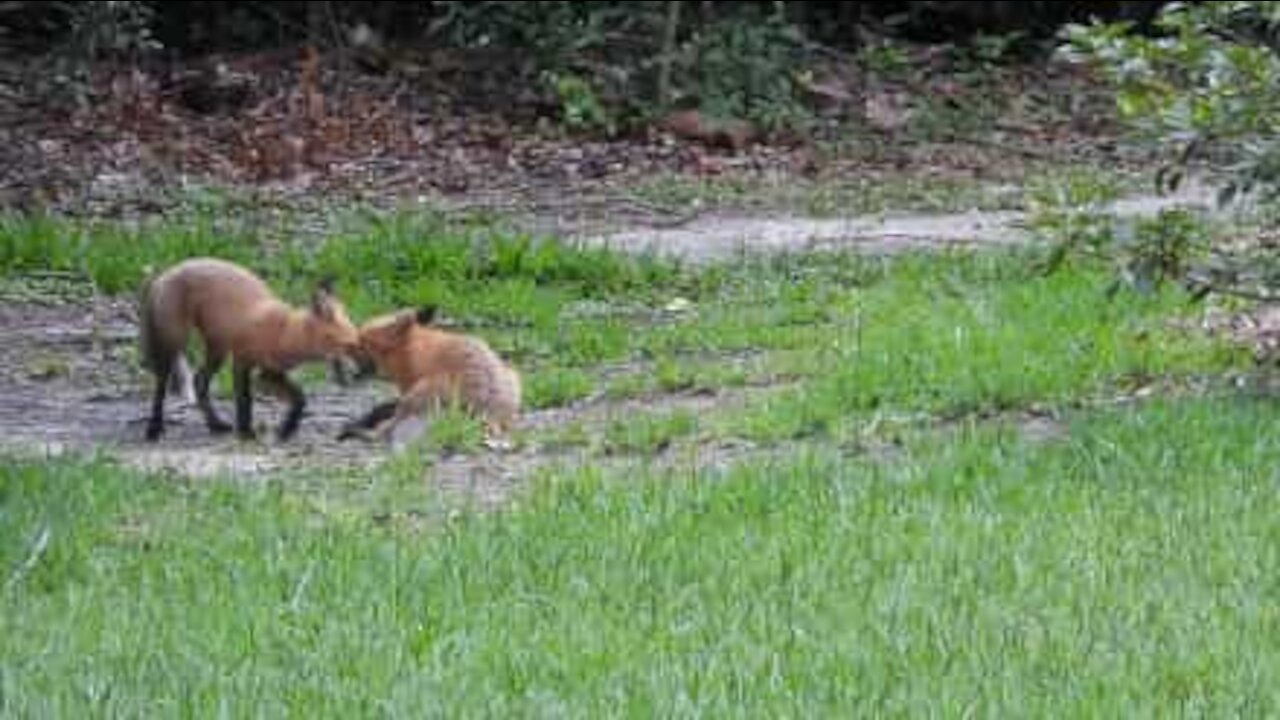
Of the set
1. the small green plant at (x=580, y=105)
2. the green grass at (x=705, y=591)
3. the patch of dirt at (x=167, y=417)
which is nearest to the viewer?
the green grass at (x=705, y=591)

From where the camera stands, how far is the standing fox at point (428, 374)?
34.8 feet

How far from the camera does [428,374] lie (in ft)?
35.5

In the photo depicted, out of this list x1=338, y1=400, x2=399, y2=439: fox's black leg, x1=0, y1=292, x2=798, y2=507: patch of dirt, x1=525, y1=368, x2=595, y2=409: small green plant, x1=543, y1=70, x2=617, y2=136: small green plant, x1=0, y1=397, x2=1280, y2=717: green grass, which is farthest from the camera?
x1=543, y1=70, x2=617, y2=136: small green plant

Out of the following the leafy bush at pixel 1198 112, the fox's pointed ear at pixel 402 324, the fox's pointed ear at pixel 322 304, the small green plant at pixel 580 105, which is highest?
the leafy bush at pixel 1198 112

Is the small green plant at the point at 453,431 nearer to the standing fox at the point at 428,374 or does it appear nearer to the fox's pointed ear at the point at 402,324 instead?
the standing fox at the point at 428,374

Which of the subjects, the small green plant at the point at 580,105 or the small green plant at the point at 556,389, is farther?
the small green plant at the point at 580,105

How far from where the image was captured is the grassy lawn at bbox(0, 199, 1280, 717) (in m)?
6.44

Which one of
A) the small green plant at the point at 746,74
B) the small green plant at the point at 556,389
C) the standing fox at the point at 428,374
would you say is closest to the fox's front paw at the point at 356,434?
the standing fox at the point at 428,374

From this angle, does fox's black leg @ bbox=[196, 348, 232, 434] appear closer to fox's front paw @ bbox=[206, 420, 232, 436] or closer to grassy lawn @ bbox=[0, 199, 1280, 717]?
fox's front paw @ bbox=[206, 420, 232, 436]

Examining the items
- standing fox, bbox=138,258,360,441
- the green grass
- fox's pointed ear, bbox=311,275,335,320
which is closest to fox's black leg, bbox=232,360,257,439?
standing fox, bbox=138,258,360,441

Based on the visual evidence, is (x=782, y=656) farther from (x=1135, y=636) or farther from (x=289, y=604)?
(x=289, y=604)

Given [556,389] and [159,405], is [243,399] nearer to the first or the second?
[159,405]

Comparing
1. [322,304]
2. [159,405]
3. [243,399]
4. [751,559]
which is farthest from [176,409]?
[751,559]

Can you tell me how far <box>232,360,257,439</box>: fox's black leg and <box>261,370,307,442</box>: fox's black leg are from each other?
0.22 feet
